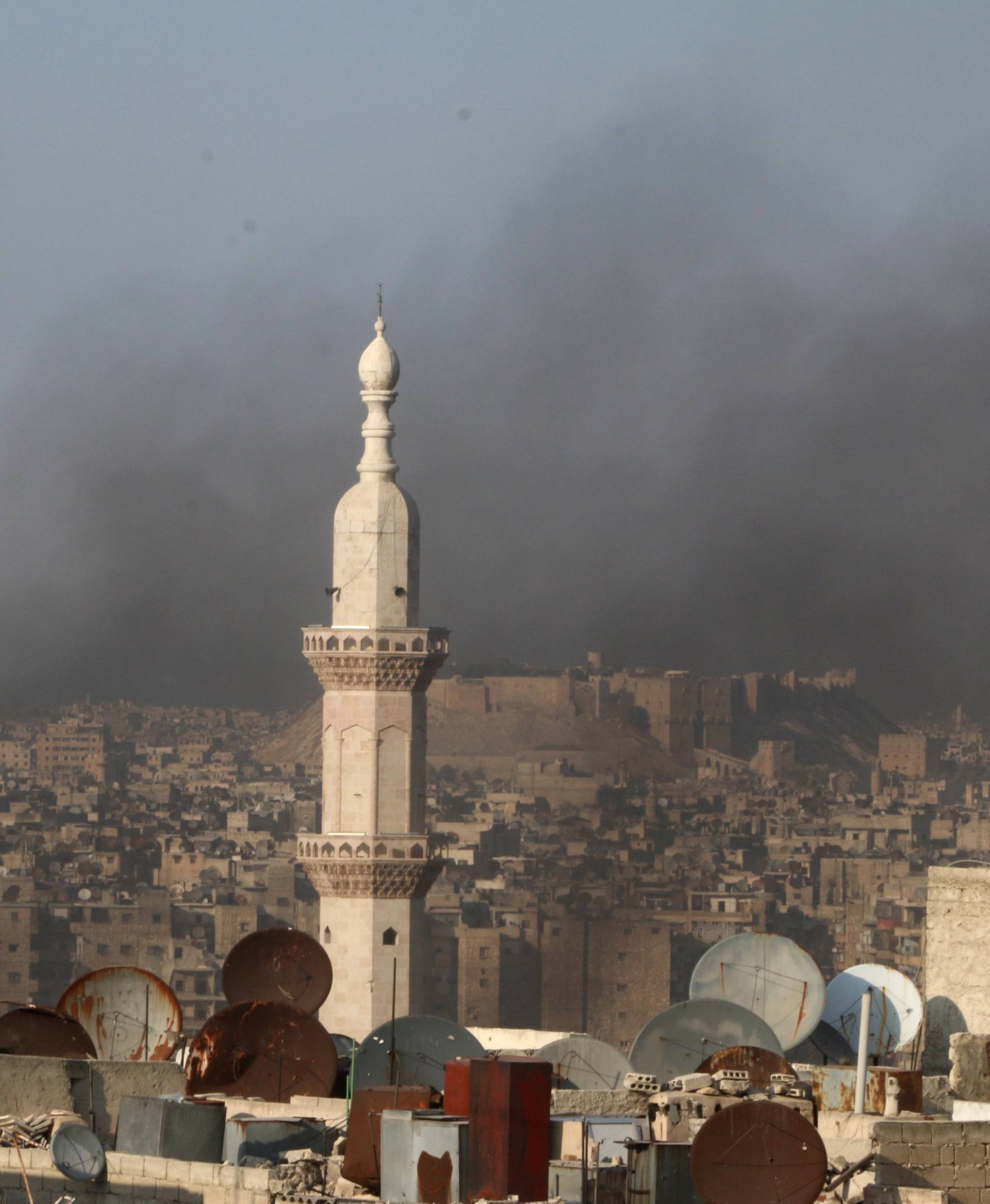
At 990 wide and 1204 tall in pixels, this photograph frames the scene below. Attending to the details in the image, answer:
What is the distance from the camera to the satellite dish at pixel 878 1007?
48.5 feet

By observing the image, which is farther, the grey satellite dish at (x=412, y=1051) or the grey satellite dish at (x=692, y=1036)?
the grey satellite dish at (x=692, y=1036)

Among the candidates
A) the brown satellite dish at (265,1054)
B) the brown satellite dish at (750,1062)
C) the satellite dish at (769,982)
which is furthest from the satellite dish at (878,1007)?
the brown satellite dish at (265,1054)

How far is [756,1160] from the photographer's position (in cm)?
920

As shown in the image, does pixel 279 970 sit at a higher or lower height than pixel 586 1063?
higher

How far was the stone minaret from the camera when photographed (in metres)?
28.5

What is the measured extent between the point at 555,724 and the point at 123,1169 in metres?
71.2

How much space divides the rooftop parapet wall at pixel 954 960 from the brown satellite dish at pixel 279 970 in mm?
3854

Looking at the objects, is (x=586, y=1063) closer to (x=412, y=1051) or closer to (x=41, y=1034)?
(x=412, y=1051)

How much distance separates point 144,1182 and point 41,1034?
13.7 ft

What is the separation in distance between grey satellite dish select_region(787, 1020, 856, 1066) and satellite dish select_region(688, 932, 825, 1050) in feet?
0.53

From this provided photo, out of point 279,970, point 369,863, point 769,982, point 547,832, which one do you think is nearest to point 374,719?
point 369,863

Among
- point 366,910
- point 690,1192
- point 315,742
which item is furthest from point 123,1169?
point 315,742

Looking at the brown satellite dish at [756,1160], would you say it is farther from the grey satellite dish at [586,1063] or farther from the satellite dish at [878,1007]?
the satellite dish at [878,1007]

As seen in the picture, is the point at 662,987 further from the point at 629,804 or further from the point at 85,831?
the point at 85,831
